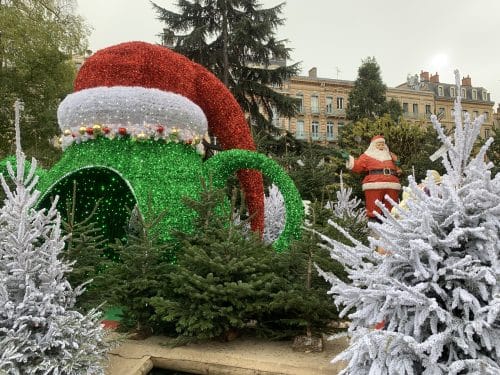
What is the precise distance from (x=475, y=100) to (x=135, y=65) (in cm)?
5010

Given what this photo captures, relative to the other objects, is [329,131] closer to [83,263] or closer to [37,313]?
[83,263]

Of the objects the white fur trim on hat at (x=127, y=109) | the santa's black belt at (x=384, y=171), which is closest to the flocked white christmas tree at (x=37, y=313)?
the white fur trim on hat at (x=127, y=109)

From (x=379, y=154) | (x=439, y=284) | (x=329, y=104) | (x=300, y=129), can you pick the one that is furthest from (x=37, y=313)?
(x=329, y=104)

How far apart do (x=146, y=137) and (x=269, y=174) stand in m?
1.38

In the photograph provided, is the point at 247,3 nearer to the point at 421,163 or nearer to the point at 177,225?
the point at 421,163

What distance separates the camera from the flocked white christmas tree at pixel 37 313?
2941 mm

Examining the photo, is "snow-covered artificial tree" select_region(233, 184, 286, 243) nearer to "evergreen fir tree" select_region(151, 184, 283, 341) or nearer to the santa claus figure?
the santa claus figure

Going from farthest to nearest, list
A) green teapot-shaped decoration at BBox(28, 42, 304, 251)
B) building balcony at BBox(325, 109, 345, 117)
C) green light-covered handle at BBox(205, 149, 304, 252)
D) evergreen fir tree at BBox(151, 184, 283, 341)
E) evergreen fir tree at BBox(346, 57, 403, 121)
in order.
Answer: building balcony at BBox(325, 109, 345, 117)
evergreen fir tree at BBox(346, 57, 403, 121)
green light-covered handle at BBox(205, 149, 304, 252)
green teapot-shaped decoration at BBox(28, 42, 304, 251)
evergreen fir tree at BBox(151, 184, 283, 341)

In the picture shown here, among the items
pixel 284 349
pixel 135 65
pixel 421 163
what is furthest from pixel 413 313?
pixel 421 163

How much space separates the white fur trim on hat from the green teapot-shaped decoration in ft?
0.03

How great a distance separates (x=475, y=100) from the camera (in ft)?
160

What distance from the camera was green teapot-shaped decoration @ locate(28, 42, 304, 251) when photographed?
5.01m

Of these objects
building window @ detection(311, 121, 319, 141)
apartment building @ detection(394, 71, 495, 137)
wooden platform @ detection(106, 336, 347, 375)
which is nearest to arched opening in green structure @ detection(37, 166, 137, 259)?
wooden platform @ detection(106, 336, 347, 375)

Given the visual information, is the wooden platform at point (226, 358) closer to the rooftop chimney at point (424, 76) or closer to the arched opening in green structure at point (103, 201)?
the arched opening in green structure at point (103, 201)
